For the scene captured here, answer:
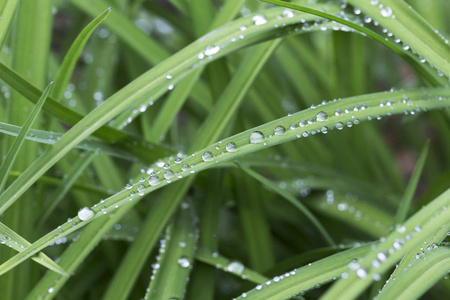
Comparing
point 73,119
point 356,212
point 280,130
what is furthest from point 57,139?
point 356,212

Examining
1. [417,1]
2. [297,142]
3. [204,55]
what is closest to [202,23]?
[204,55]

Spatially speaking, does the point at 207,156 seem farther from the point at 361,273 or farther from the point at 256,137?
the point at 361,273

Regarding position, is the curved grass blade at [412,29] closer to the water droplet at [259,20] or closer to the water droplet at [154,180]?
the water droplet at [259,20]

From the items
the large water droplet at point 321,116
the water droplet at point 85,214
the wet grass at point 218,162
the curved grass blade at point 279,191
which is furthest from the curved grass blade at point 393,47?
the water droplet at point 85,214

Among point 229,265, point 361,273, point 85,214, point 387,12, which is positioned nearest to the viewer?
point 361,273

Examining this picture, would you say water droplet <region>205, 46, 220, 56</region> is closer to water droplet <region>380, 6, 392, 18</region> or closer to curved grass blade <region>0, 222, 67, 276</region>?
water droplet <region>380, 6, 392, 18</region>

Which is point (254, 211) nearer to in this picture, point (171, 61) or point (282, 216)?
point (282, 216)

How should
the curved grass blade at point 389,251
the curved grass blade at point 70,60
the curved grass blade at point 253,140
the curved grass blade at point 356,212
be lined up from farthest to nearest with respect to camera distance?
the curved grass blade at point 356,212 < the curved grass blade at point 70,60 < the curved grass blade at point 253,140 < the curved grass blade at point 389,251
